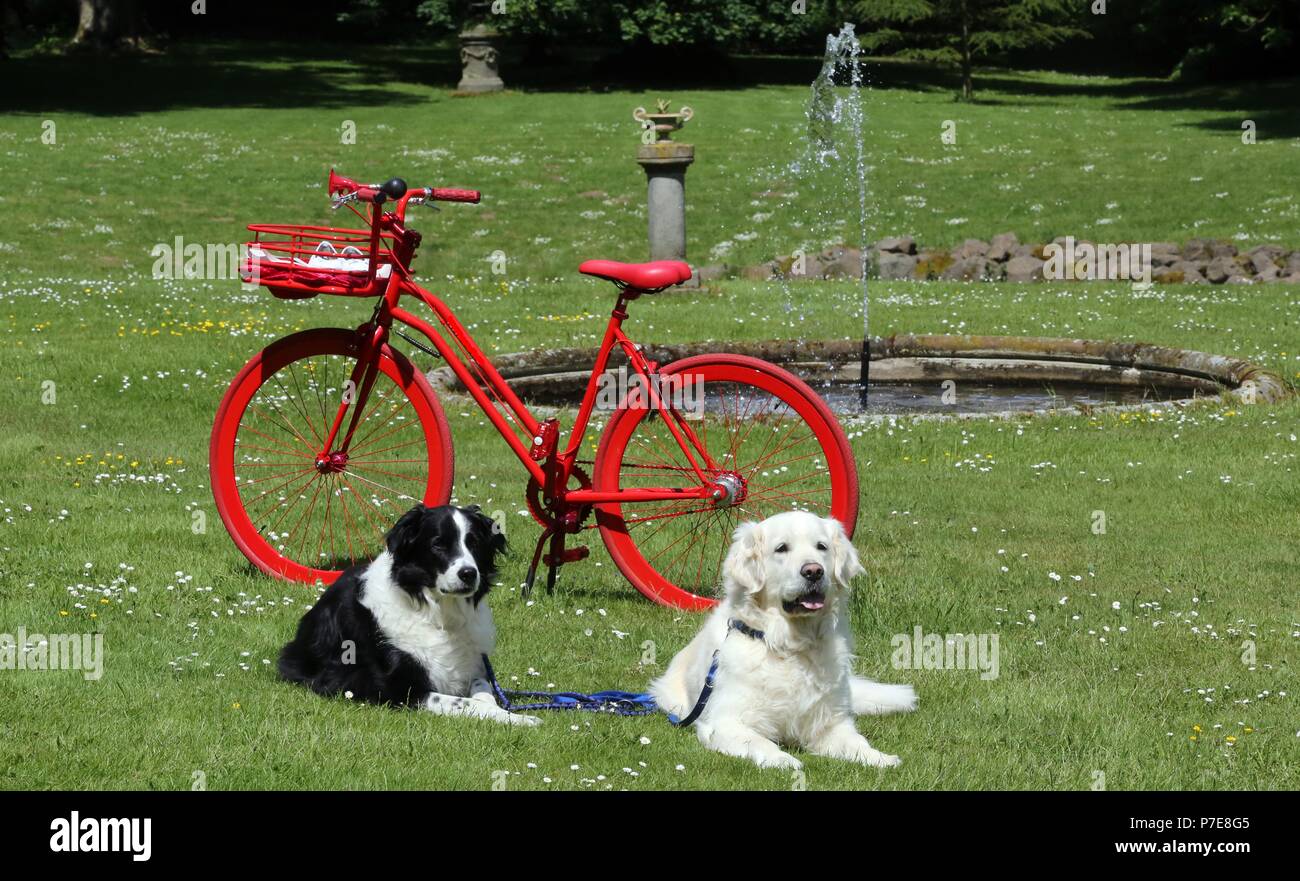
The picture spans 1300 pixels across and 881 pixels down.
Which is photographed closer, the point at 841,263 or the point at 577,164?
the point at 841,263

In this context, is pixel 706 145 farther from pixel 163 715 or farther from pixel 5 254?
pixel 163 715

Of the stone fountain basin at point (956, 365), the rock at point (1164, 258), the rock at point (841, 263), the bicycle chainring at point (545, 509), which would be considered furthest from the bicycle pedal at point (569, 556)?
the rock at point (1164, 258)

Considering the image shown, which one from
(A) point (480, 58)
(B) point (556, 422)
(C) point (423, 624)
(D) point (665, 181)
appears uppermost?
(A) point (480, 58)

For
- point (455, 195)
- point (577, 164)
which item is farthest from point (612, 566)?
point (577, 164)

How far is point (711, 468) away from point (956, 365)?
9.39m

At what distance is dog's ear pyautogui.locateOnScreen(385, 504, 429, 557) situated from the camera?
20.3 feet

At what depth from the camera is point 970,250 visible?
928 inches

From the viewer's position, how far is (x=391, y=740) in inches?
226

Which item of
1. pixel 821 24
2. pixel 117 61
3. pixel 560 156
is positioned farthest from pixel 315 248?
pixel 821 24

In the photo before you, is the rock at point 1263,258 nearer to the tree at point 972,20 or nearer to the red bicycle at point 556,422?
the red bicycle at point 556,422

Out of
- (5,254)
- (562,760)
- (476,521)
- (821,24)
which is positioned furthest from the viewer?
(821,24)

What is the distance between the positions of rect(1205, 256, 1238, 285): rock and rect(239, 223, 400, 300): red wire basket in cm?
1669

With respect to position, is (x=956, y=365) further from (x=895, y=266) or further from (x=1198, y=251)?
(x=1198, y=251)
